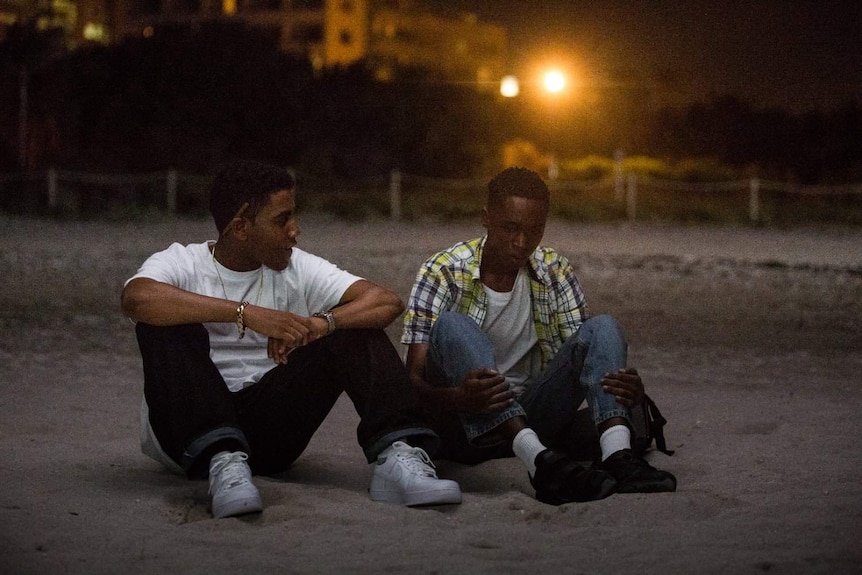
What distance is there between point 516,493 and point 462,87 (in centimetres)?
3818

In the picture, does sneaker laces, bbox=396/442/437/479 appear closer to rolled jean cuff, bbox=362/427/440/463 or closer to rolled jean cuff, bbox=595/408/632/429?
rolled jean cuff, bbox=362/427/440/463

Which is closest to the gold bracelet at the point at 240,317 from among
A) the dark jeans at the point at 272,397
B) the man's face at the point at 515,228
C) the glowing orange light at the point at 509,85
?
the dark jeans at the point at 272,397

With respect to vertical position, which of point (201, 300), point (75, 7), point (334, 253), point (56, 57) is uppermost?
point (75, 7)

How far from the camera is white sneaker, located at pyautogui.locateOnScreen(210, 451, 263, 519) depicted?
146 inches

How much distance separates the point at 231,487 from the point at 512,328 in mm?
1365

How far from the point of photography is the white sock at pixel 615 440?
415 centimetres

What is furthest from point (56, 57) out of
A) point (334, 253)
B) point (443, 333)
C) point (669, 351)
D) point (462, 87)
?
point (443, 333)

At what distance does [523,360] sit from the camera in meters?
4.71

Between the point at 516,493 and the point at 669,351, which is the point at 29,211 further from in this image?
the point at 516,493

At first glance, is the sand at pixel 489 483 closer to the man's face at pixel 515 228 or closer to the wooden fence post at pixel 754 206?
the man's face at pixel 515 228

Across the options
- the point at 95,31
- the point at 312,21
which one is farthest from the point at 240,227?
the point at 95,31

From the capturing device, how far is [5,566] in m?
3.28

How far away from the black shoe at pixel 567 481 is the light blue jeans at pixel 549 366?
0.85ft

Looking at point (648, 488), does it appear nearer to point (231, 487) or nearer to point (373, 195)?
point (231, 487)
